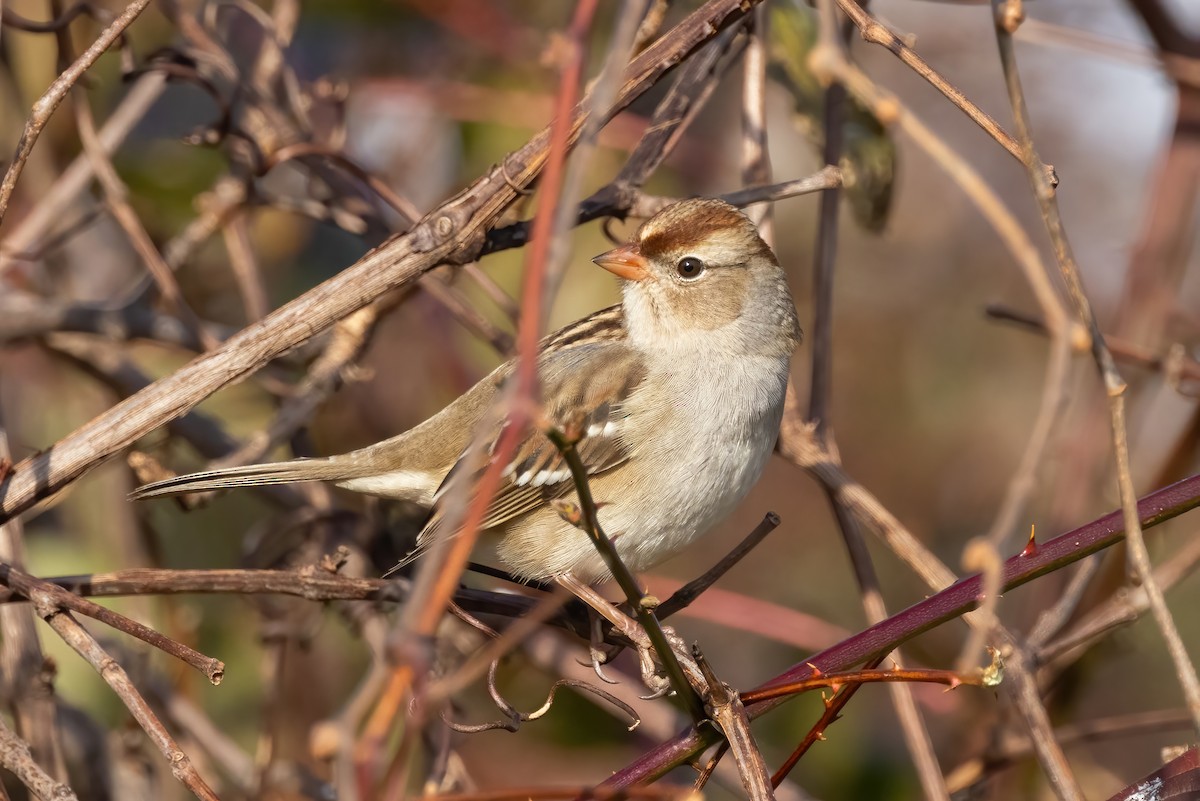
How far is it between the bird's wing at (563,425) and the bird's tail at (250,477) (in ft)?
0.91

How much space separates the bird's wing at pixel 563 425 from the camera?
10.2 feet

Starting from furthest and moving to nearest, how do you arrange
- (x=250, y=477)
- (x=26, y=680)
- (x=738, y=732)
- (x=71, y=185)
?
(x=71, y=185), (x=250, y=477), (x=26, y=680), (x=738, y=732)

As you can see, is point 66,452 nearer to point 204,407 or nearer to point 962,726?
point 204,407

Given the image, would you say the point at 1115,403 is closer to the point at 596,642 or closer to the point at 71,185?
the point at 596,642

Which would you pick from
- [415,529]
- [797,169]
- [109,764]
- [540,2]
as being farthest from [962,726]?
[540,2]

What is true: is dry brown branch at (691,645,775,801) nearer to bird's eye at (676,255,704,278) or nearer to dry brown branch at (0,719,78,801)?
dry brown branch at (0,719,78,801)

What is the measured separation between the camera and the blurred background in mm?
3475

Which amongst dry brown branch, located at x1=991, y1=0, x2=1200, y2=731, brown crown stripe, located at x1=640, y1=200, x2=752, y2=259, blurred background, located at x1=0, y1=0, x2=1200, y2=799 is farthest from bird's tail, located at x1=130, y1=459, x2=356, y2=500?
dry brown branch, located at x1=991, y1=0, x2=1200, y2=731

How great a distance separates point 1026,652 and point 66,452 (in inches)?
71.5

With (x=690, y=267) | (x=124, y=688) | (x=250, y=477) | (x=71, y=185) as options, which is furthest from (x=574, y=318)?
(x=124, y=688)

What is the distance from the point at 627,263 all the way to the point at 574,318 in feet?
2.27

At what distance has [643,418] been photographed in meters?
3.14

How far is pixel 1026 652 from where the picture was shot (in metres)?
2.42

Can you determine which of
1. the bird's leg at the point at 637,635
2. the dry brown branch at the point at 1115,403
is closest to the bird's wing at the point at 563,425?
the bird's leg at the point at 637,635
